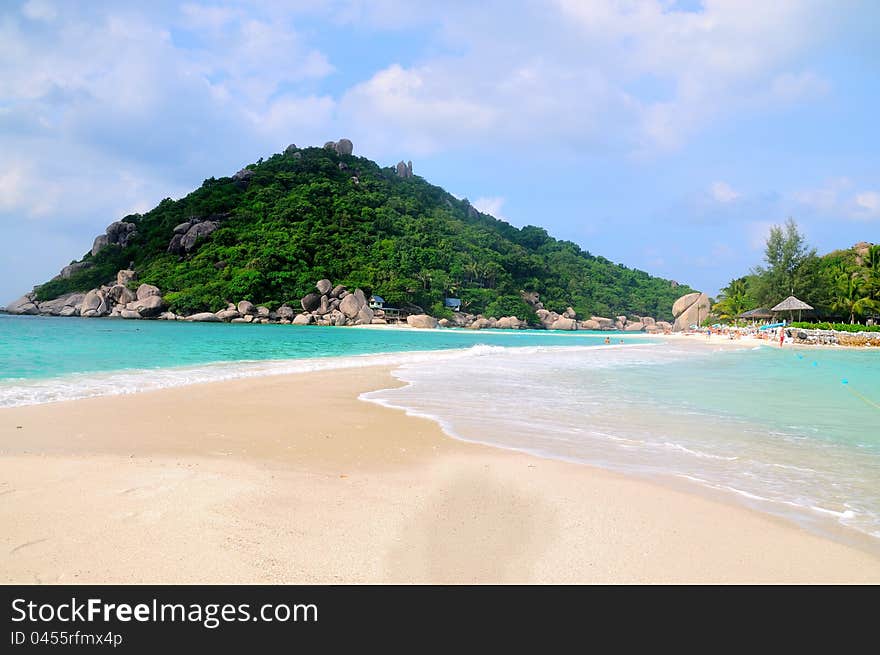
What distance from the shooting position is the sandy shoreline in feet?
9.05

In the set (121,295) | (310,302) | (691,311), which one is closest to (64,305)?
(121,295)

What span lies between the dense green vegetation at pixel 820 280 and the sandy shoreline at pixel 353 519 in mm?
57295

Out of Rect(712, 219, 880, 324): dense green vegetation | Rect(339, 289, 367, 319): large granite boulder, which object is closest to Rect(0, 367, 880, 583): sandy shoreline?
Rect(712, 219, 880, 324): dense green vegetation

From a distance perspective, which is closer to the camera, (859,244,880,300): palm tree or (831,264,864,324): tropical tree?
(859,244,880,300): palm tree

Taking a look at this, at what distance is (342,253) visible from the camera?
90312mm

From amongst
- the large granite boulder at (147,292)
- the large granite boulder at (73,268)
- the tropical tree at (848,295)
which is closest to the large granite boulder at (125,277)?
the large granite boulder at (147,292)

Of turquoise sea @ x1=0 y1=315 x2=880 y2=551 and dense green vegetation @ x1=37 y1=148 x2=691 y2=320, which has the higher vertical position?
dense green vegetation @ x1=37 y1=148 x2=691 y2=320

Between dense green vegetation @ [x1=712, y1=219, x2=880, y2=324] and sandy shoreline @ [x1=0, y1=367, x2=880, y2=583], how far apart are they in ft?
188

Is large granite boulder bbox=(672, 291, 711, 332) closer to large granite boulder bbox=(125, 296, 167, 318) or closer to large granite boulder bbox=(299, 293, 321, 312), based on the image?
large granite boulder bbox=(299, 293, 321, 312)

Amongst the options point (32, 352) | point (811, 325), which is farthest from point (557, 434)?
point (811, 325)

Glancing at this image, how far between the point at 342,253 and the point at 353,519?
89707 mm

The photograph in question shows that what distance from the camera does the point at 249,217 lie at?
92.4 meters

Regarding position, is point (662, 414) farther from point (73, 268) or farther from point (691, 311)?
point (73, 268)
